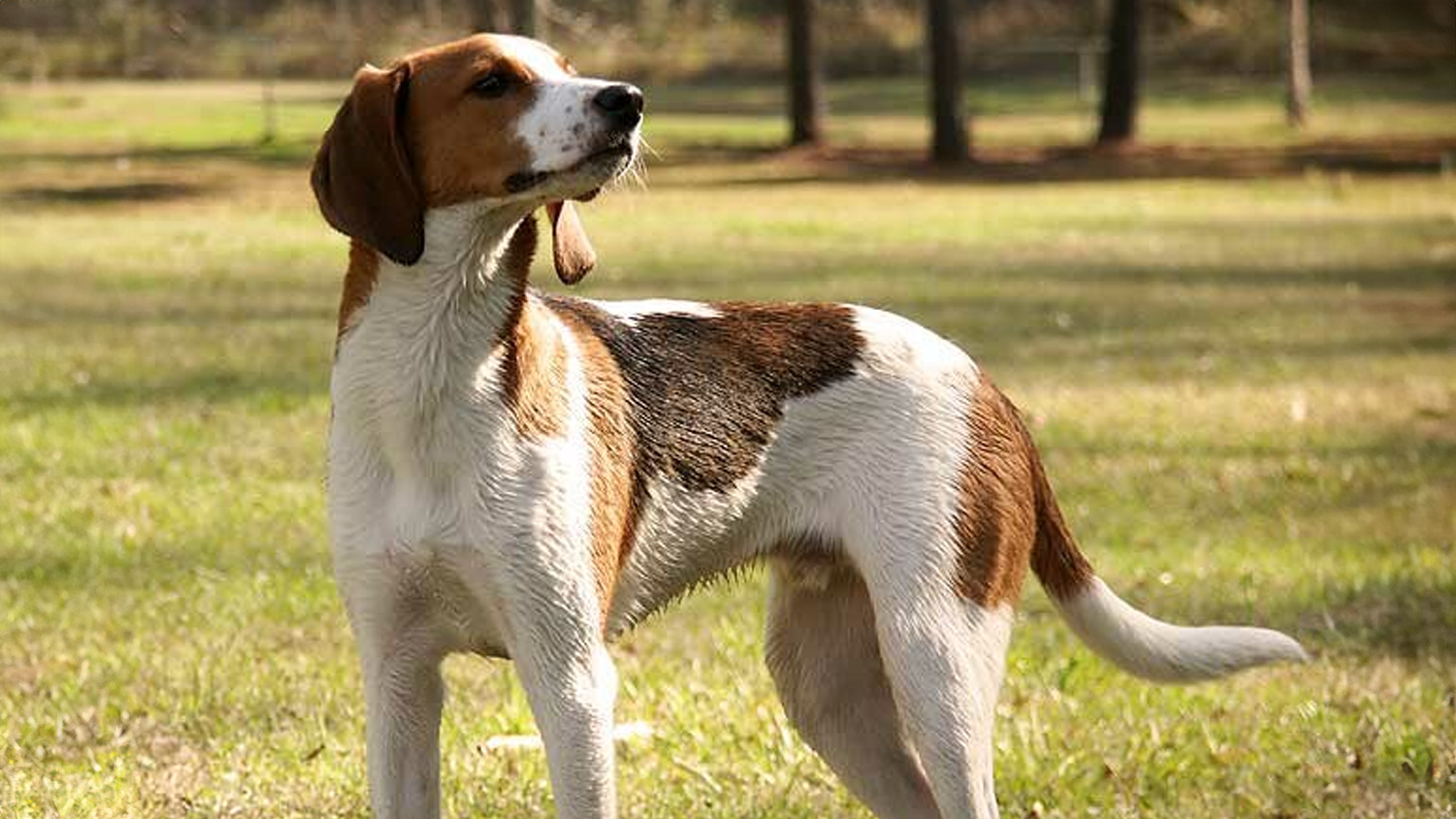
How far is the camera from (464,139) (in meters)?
4.30

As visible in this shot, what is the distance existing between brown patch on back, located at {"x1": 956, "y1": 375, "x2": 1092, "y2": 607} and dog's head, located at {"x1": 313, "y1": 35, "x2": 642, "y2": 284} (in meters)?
0.92

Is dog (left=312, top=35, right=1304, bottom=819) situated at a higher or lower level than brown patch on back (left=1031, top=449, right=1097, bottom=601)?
higher

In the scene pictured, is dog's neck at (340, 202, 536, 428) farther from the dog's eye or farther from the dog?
the dog's eye

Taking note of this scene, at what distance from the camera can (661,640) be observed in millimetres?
7594

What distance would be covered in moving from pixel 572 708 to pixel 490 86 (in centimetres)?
102

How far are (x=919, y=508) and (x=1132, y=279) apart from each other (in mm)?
14562

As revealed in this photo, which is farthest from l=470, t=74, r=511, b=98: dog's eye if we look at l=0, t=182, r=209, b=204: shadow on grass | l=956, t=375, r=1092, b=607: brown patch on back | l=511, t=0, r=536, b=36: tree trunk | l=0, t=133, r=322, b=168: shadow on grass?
l=0, t=133, r=322, b=168: shadow on grass

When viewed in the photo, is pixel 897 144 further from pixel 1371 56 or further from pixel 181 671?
pixel 181 671

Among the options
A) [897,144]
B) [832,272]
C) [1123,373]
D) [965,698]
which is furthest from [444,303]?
[897,144]

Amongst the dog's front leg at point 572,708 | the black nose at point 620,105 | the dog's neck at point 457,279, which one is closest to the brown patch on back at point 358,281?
the dog's neck at point 457,279

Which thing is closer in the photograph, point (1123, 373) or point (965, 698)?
point (965, 698)

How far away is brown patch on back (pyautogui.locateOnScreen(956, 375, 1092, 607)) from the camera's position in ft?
15.7

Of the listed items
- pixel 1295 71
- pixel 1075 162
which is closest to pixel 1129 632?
pixel 1075 162

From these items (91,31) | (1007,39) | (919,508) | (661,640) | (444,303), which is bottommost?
(1007,39)
